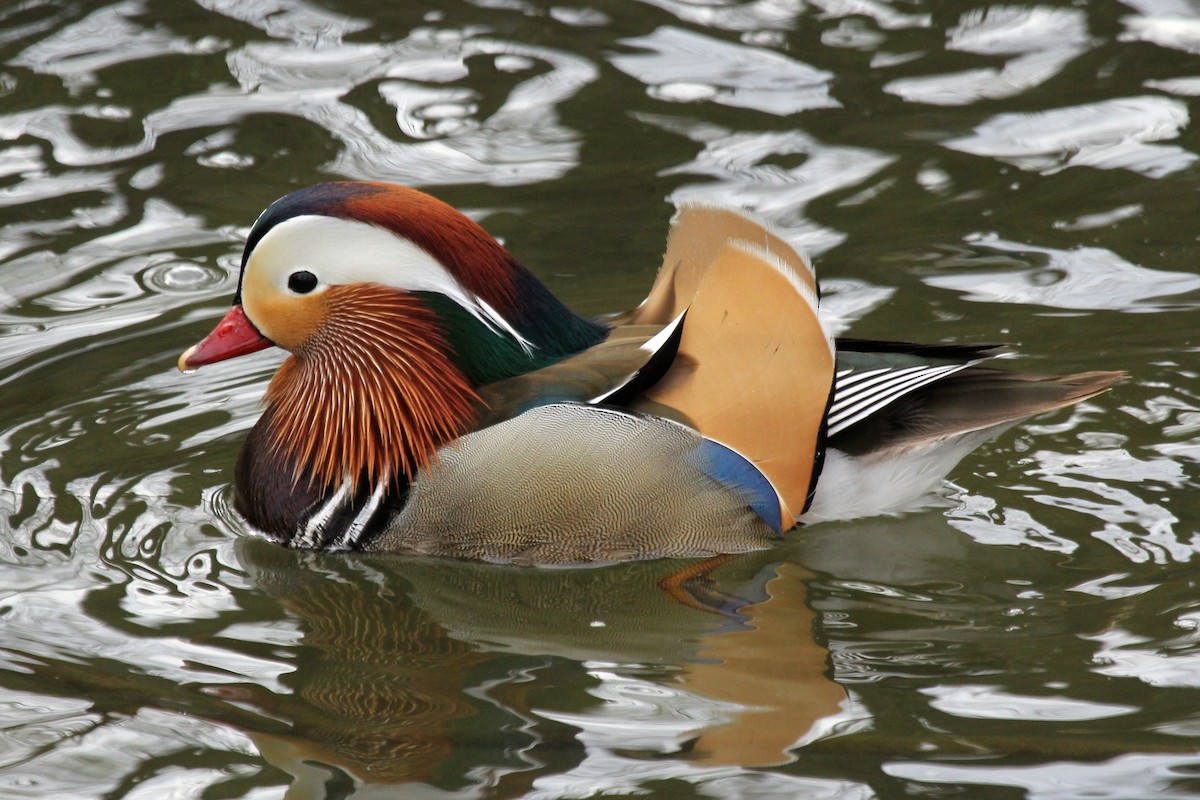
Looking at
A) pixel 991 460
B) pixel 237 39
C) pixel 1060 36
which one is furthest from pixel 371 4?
pixel 991 460

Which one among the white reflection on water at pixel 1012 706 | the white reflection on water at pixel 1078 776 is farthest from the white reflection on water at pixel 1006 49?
the white reflection on water at pixel 1078 776

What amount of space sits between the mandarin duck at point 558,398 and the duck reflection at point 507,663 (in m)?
0.10

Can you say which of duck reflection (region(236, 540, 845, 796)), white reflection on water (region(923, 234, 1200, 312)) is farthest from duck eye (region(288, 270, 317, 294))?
white reflection on water (region(923, 234, 1200, 312))

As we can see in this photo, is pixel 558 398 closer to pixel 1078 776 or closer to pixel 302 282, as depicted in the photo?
pixel 302 282

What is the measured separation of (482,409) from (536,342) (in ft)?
0.80

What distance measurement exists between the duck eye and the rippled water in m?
0.80

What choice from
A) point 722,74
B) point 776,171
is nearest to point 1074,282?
point 776,171

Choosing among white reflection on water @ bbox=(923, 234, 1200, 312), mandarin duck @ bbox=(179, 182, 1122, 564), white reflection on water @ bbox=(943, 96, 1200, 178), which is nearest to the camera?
mandarin duck @ bbox=(179, 182, 1122, 564)

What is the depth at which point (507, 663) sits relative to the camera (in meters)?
4.26

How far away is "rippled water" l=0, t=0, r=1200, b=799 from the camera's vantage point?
3834 mm

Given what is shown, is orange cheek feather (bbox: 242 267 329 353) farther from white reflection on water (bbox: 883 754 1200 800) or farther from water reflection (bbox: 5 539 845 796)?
white reflection on water (bbox: 883 754 1200 800)

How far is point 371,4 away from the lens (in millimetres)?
8398

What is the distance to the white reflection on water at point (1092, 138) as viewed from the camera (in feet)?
23.1

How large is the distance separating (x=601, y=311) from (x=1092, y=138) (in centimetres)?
250
